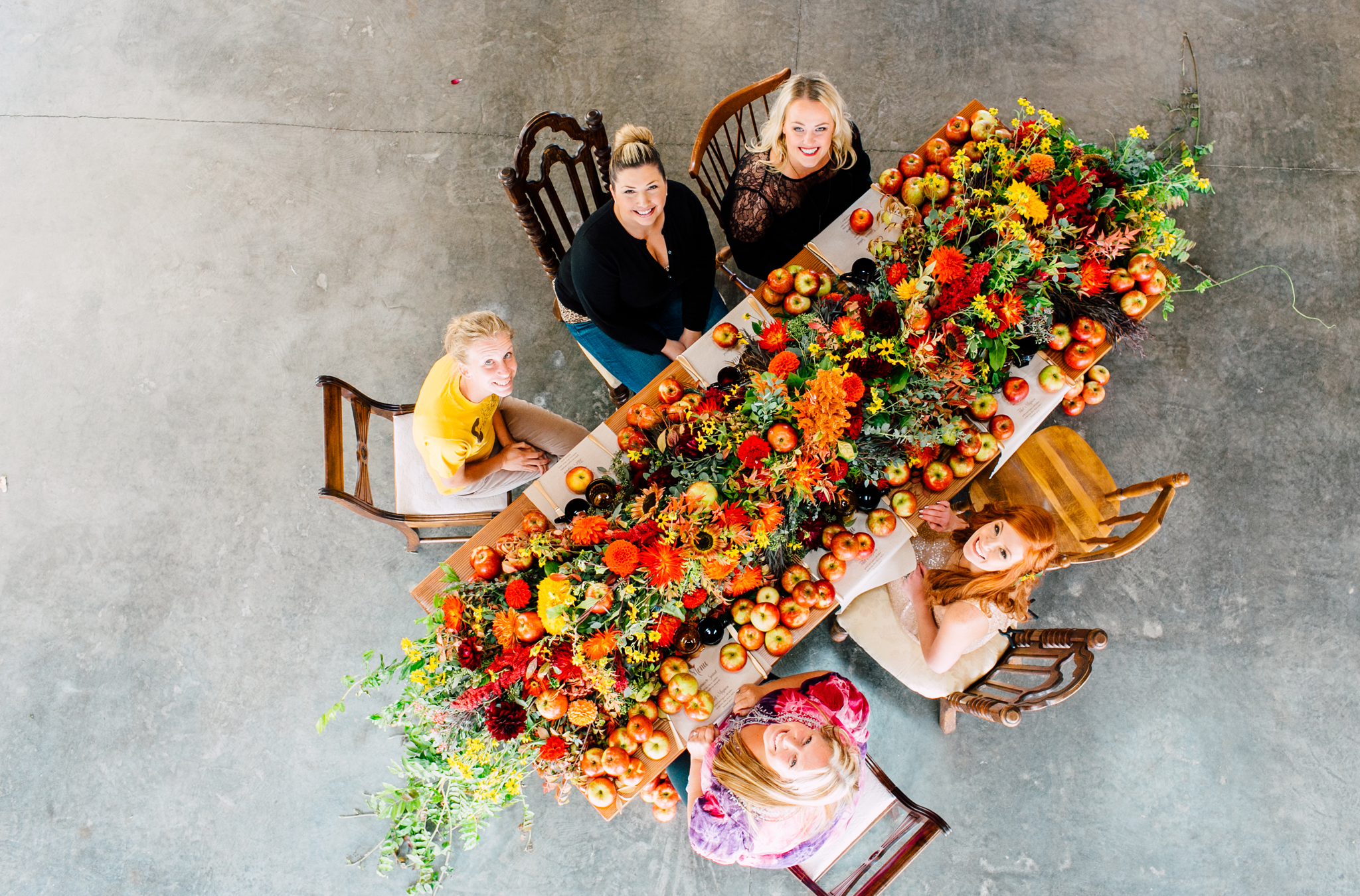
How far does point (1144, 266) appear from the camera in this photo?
2057 mm

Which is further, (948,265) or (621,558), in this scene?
(948,265)

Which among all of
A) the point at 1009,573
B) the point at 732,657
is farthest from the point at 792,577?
the point at 1009,573

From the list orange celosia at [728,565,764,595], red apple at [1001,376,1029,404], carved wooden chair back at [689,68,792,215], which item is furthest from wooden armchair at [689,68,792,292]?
orange celosia at [728,565,764,595]

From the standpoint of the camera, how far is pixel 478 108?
133 inches

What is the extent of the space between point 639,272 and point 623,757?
1.54 meters

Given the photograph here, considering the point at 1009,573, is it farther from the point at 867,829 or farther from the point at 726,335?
the point at 726,335

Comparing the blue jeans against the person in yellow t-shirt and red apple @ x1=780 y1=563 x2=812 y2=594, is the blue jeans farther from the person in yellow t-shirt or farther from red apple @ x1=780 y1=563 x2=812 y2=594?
red apple @ x1=780 y1=563 x2=812 y2=594

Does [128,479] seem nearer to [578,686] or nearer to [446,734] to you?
[446,734]

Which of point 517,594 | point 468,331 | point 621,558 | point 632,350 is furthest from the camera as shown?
point 632,350

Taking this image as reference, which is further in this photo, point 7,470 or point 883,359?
point 7,470

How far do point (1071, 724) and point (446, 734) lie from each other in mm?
2513

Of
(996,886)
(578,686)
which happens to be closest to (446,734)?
(578,686)

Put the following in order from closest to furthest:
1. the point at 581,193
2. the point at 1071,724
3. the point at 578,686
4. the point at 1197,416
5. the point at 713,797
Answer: the point at 578,686
the point at 713,797
the point at 581,193
the point at 1071,724
the point at 1197,416

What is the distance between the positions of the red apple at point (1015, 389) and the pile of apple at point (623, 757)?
1402 mm
